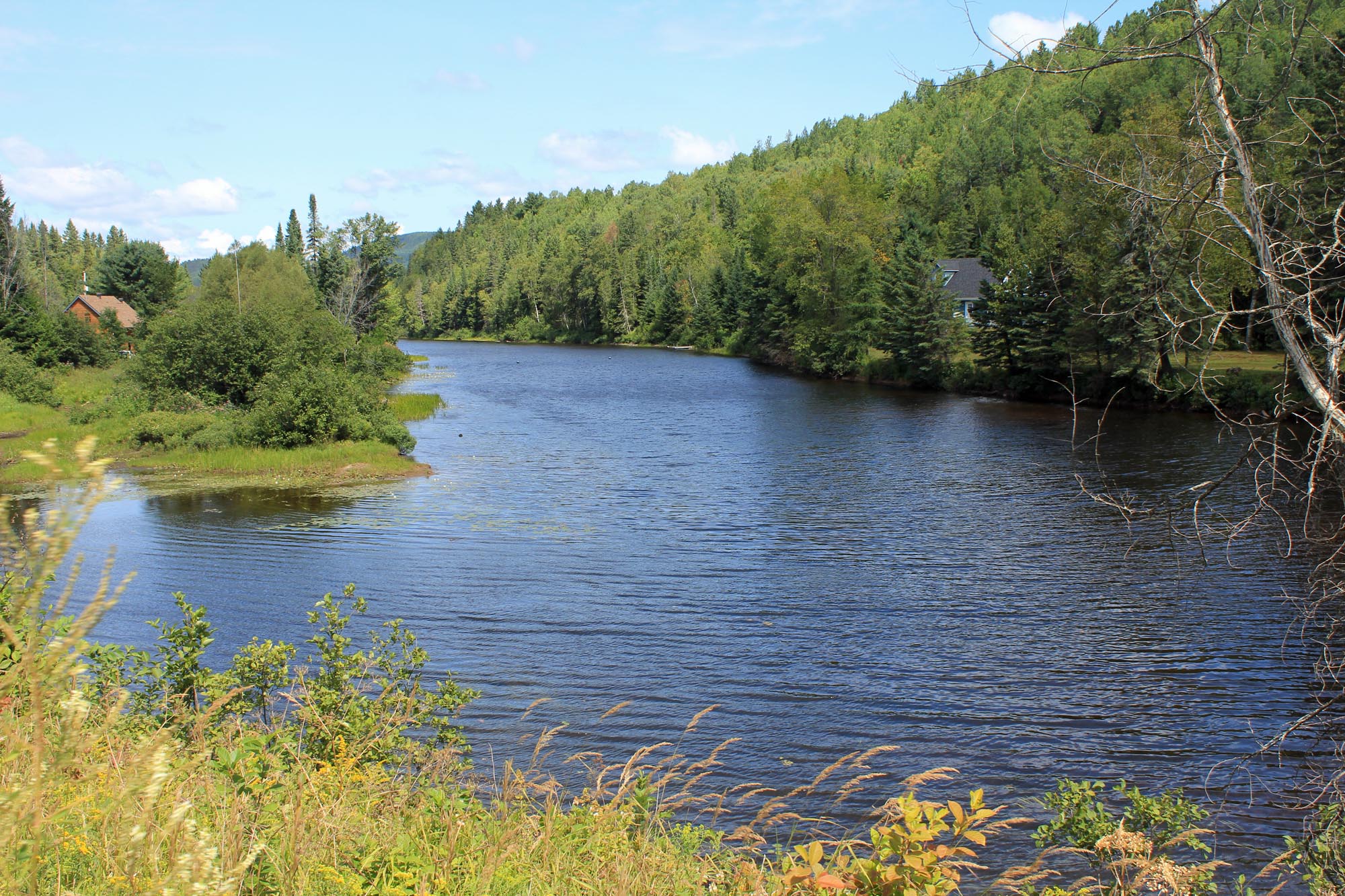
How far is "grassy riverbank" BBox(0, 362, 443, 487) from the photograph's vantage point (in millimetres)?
27375

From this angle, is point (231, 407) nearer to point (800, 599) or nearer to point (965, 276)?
point (800, 599)

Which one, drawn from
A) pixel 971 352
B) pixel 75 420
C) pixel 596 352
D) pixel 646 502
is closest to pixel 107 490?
pixel 646 502

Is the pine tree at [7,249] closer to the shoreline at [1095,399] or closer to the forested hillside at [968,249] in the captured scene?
the forested hillside at [968,249]

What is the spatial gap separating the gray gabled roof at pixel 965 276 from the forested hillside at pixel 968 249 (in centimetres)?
258

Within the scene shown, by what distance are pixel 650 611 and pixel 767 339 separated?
209 feet

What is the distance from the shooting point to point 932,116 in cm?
14312

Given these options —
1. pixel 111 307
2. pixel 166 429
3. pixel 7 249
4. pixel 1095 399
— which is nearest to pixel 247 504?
pixel 166 429

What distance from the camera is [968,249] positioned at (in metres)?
86.4

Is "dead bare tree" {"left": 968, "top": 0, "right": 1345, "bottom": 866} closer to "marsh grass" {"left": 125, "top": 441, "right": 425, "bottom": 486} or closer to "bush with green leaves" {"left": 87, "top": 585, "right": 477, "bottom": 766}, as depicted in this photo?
"bush with green leaves" {"left": 87, "top": 585, "right": 477, "bottom": 766}

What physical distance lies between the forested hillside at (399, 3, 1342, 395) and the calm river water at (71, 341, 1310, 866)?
407 cm

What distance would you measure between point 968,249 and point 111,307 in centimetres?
7378

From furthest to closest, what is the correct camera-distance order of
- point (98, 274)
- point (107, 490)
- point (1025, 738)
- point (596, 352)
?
point (596, 352) < point (98, 274) < point (1025, 738) < point (107, 490)

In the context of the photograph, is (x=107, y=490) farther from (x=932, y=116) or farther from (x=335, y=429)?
(x=932, y=116)

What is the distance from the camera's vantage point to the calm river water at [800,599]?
1061 cm
